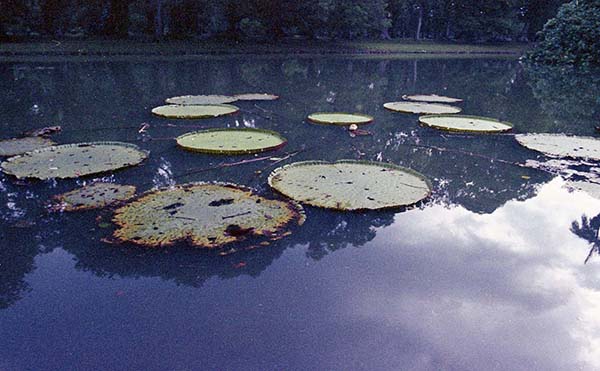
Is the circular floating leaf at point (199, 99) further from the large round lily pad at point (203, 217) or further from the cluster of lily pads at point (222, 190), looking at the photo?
the large round lily pad at point (203, 217)

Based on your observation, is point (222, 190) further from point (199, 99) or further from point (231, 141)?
point (199, 99)

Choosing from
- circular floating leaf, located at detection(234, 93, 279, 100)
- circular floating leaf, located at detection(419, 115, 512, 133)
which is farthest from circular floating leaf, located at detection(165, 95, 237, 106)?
circular floating leaf, located at detection(419, 115, 512, 133)

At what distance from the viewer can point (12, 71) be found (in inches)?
519

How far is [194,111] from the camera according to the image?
8.05m

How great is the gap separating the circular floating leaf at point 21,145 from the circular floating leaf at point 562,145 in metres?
6.73

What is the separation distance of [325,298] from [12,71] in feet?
47.0

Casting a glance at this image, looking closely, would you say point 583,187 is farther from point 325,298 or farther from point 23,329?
point 23,329

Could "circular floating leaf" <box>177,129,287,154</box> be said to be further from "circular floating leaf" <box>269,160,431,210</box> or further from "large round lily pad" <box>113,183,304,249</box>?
"large round lily pad" <box>113,183,304,249</box>

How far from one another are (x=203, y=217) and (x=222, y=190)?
1.93 ft

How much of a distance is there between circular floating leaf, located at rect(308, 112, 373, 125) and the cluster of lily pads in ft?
4.86

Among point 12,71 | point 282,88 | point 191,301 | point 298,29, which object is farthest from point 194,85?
point 298,29

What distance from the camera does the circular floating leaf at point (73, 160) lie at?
4.64 m

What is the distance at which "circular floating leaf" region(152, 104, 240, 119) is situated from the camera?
25.0ft

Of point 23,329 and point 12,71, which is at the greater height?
point 12,71
